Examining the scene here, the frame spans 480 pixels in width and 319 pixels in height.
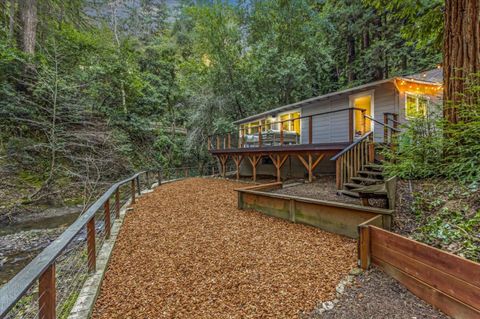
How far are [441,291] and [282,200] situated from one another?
10.7 ft

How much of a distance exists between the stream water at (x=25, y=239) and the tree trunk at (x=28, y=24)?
29.3ft

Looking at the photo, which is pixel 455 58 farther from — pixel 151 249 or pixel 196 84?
pixel 196 84

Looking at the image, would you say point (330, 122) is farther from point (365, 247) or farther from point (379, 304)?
point (379, 304)

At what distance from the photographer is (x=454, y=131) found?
3754 millimetres

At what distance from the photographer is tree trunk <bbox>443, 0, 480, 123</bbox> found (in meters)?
3.98

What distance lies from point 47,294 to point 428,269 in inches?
126

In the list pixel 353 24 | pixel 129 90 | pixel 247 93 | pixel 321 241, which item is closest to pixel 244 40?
pixel 247 93

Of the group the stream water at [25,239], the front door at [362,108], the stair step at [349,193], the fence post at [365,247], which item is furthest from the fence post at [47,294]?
the front door at [362,108]

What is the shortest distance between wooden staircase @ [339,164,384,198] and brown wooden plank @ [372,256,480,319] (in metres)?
2.99

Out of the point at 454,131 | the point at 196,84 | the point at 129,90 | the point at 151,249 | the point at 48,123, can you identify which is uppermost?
the point at 196,84

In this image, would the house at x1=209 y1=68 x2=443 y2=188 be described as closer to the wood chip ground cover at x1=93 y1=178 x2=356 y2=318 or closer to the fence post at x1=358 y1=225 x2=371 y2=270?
the wood chip ground cover at x1=93 y1=178 x2=356 y2=318

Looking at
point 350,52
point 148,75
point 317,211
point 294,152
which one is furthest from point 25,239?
point 350,52

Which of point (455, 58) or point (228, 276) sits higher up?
point (455, 58)

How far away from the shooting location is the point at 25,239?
269 inches
